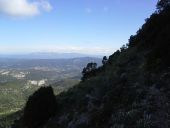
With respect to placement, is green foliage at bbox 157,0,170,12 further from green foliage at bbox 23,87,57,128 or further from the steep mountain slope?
green foliage at bbox 23,87,57,128

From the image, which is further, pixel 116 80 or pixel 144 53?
pixel 144 53

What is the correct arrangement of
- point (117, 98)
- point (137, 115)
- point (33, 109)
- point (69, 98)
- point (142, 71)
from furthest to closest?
1. point (69, 98)
2. point (33, 109)
3. point (142, 71)
4. point (117, 98)
5. point (137, 115)

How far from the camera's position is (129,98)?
1021 inches

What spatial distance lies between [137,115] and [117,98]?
5360 mm

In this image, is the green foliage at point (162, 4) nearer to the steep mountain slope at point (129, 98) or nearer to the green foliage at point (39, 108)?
the steep mountain slope at point (129, 98)

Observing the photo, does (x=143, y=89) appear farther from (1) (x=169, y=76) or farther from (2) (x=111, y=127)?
(2) (x=111, y=127)

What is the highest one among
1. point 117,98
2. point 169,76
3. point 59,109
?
point 169,76

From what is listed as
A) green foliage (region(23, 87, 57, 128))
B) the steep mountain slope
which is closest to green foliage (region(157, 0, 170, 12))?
the steep mountain slope

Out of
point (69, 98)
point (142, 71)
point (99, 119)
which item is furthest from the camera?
point (69, 98)

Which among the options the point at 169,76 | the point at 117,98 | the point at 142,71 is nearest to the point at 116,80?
the point at 142,71

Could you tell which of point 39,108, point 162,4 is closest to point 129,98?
point 39,108

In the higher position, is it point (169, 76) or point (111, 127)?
point (169, 76)

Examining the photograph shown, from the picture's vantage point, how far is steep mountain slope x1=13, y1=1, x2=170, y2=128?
2227 centimetres

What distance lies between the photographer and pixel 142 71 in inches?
1224
